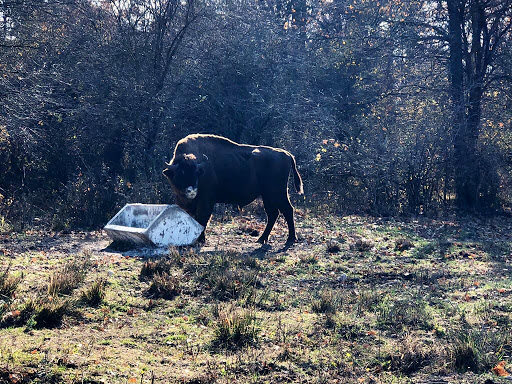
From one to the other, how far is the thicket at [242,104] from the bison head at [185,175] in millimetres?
3423

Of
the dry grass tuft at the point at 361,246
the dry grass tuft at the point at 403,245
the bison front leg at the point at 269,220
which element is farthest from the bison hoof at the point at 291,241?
the dry grass tuft at the point at 403,245

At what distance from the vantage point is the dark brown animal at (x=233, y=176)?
474 inches

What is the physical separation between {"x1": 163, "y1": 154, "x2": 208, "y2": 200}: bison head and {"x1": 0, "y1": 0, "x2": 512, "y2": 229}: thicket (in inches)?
135

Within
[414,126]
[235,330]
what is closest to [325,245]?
[235,330]

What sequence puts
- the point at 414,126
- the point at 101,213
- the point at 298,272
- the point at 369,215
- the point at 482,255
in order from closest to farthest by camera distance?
the point at 298,272 → the point at 482,255 → the point at 101,213 → the point at 369,215 → the point at 414,126

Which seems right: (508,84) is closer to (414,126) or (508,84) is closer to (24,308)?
(414,126)

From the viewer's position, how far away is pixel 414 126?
18.7 metres

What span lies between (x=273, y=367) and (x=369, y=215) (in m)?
12.1

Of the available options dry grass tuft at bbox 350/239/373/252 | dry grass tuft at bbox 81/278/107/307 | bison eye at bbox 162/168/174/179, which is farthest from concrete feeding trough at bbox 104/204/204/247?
dry grass tuft at bbox 81/278/107/307

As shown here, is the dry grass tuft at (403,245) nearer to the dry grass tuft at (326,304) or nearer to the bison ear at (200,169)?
the bison ear at (200,169)

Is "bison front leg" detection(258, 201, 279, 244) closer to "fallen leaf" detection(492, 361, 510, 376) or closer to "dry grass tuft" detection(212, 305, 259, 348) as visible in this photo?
"dry grass tuft" detection(212, 305, 259, 348)

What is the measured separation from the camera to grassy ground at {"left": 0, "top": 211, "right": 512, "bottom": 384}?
5.15 metres

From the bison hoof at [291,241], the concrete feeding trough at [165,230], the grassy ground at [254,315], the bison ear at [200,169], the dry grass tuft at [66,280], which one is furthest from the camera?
the bison hoof at [291,241]

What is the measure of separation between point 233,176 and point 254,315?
6.35m
